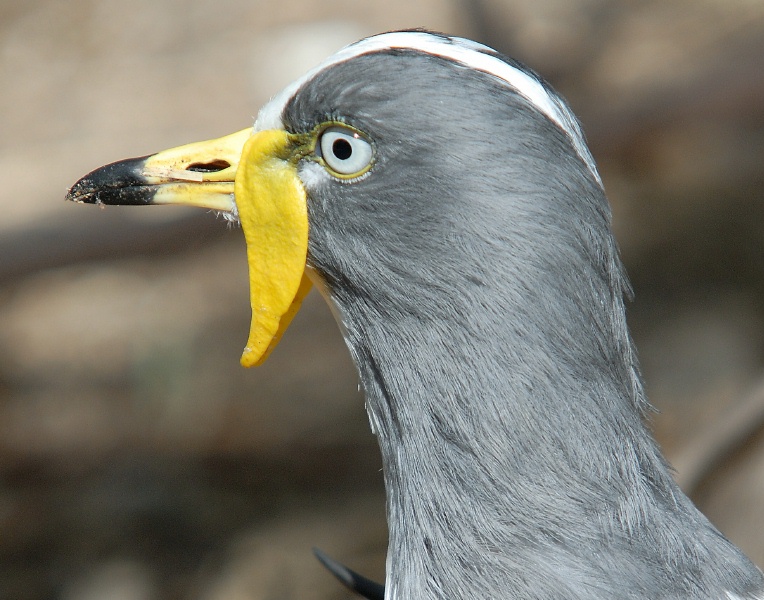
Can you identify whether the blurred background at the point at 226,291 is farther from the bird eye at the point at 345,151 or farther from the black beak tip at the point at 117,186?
the bird eye at the point at 345,151

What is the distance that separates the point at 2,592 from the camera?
19.1ft

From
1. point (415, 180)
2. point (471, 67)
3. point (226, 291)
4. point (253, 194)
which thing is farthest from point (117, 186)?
point (226, 291)

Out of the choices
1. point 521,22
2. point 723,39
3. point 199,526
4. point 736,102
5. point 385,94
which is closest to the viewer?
point 385,94

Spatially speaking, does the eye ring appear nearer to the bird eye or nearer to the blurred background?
the bird eye

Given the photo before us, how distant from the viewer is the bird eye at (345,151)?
216 centimetres

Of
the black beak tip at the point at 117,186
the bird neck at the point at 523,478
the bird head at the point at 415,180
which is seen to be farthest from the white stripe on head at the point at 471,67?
the bird neck at the point at 523,478

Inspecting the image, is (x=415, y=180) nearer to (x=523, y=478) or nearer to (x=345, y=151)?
(x=345, y=151)

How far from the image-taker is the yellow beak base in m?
2.29

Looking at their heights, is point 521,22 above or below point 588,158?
above

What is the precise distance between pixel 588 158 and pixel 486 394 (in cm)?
56

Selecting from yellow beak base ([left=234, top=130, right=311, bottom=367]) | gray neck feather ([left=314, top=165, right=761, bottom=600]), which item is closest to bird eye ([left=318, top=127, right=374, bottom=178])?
yellow beak base ([left=234, top=130, right=311, bottom=367])

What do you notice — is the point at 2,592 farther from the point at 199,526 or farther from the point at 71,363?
the point at 71,363

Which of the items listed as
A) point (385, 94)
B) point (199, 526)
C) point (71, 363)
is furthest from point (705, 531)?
point (71, 363)

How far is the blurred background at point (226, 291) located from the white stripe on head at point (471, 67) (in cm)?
233
